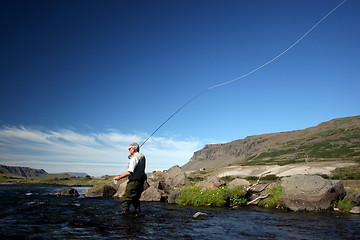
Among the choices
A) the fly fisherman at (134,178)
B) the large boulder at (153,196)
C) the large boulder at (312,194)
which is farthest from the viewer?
the large boulder at (153,196)

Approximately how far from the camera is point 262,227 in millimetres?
8773

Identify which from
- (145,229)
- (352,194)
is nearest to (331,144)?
(352,194)

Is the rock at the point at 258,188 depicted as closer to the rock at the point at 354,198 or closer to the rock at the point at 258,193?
the rock at the point at 258,193

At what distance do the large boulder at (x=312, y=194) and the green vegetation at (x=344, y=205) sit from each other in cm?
29

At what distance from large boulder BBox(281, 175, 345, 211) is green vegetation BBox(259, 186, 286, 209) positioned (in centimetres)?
58

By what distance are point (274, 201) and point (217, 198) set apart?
12.1 ft

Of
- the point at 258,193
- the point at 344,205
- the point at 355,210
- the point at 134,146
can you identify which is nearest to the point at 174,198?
the point at 258,193

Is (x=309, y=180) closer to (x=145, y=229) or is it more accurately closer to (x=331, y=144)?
(x=145, y=229)

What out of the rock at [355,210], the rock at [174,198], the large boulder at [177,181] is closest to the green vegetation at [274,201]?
the rock at [355,210]

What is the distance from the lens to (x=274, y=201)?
14742 mm

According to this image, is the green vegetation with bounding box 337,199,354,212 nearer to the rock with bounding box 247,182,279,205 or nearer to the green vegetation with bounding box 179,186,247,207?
the rock with bounding box 247,182,279,205

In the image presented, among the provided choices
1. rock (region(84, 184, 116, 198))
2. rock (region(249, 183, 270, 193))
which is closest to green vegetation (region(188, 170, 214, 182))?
rock (region(84, 184, 116, 198))

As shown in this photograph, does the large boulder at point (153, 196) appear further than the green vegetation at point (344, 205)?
Yes

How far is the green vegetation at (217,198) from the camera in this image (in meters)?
15.4
